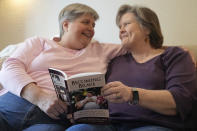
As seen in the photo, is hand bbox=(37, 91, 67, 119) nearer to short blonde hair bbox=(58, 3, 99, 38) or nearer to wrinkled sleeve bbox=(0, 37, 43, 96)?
wrinkled sleeve bbox=(0, 37, 43, 96)

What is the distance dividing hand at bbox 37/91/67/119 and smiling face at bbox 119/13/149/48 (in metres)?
0.54

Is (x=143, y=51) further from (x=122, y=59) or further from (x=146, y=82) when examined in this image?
(x=146, y=82)

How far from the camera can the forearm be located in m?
0.98

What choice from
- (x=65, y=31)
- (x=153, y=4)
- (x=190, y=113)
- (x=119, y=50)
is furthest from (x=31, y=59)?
(x=153, y=4)

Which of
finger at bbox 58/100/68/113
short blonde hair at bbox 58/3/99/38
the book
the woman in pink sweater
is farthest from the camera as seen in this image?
short blonde hair at bbox 58/3/99/38

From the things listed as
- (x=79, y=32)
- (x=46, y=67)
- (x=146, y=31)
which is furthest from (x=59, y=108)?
(x=146, y=31)

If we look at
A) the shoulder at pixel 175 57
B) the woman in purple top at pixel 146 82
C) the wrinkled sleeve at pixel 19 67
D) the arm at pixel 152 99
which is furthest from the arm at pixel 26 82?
the shoulder at pixel 175 57

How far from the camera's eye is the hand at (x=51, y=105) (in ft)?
3.20

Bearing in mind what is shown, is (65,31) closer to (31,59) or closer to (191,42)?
(31,59)

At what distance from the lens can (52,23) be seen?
6.98 feet

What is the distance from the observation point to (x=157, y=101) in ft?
3.25

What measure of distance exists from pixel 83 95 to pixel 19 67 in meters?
0.47

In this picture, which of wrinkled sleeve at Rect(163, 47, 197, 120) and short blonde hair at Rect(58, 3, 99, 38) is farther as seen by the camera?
short blonde hair at Rect(58, 3, 99, 38)

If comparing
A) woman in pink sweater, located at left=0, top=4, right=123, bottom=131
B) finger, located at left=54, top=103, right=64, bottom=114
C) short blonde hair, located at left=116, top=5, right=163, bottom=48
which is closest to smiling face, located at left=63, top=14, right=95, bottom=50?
woman in pink sweater, located at left=0, top=4, right=123, bottom=131
